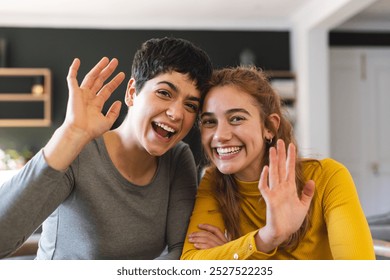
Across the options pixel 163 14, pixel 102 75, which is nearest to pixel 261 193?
pixel 102 75

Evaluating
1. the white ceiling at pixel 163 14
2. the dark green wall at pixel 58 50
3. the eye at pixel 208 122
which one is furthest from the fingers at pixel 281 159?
the dark green wall at pixel 58 50

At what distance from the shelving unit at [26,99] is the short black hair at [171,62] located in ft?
10.9

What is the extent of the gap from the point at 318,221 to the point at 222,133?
0.28 metres

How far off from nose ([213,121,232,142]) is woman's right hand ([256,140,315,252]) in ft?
0.52

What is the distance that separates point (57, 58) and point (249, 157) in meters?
3.66

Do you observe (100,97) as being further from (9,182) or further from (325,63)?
(325,63)

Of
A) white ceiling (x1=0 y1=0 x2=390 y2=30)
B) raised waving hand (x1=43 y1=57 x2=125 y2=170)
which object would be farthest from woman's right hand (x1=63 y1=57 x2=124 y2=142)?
white ceiling (x1=0 y1=0 x2=390 y2=30)

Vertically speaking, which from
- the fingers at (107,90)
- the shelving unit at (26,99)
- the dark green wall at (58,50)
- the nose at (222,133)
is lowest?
the nose at (222,133)

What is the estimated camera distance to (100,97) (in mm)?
887

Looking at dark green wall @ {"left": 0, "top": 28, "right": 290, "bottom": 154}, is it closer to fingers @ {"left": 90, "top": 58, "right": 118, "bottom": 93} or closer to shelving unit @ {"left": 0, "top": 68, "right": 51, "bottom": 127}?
shelving unit @ {"left": 0, "top": 68, "right": 51, "bottom": 127}

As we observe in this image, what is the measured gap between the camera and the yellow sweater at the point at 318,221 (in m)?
0.90

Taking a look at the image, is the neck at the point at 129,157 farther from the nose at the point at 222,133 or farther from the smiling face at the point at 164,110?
the nose at the point at 222,133

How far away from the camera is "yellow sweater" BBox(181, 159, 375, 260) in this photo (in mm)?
896
